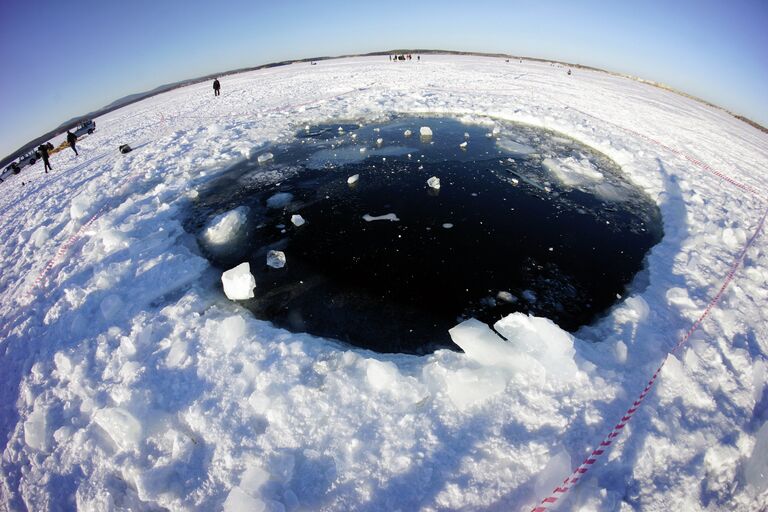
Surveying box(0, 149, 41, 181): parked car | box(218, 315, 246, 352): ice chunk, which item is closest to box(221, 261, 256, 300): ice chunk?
box(218, 315, 246, 352): ice chunk

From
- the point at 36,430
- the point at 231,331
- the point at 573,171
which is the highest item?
the point at 573,171

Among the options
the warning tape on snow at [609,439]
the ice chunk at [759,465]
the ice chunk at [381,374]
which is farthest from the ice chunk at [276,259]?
the ice chunk at [759,465]

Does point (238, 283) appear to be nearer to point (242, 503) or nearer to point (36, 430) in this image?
point (36, 430)

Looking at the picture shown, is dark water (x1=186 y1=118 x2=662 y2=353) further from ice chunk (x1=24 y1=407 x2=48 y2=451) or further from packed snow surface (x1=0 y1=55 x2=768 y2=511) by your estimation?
ice chunk (x1=24 y1=407 x2=48 y2=451)

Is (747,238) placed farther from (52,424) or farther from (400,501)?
(52,424)

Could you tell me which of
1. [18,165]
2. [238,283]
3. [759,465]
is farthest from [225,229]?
[18,165]
